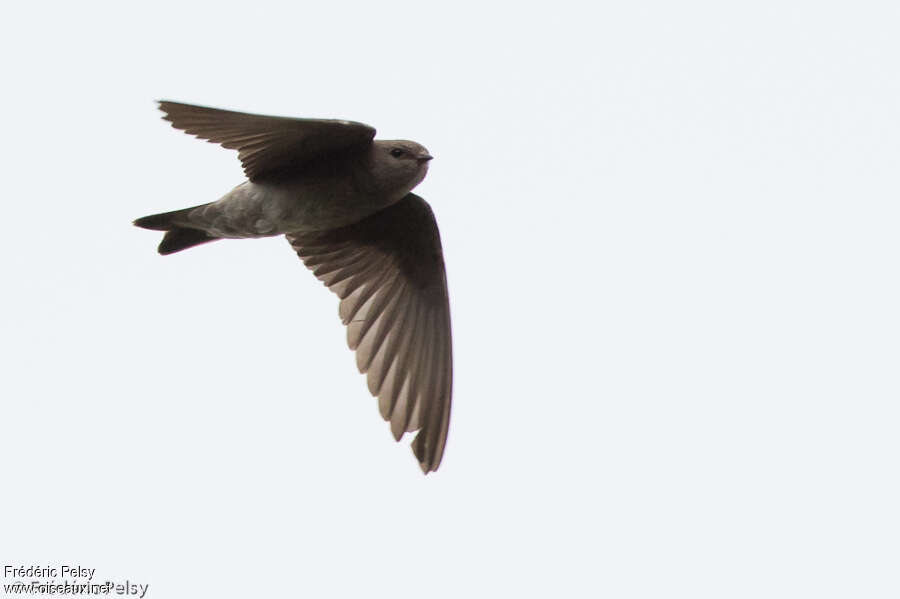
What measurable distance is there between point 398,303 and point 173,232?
1187mm

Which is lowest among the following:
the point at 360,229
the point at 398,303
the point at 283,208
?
the point at 398,303

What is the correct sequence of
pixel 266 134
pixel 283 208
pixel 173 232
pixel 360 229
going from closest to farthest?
pixel 266 134 < pixel 283 208 < pixel 173 232 < pixel 360 229

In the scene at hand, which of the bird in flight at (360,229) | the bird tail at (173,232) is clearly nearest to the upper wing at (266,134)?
the bird in flight at (360,229)

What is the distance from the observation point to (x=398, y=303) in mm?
6852

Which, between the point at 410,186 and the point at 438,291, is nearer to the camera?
the point at 410,186

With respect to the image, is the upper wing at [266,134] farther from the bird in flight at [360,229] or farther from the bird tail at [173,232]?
the bird tail at [173,232]

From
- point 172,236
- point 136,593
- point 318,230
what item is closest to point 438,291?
point 318,230

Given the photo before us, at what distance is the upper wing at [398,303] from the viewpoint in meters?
6.57

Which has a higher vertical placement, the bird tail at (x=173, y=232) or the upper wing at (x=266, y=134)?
the upper wing at (x=266, y=134)

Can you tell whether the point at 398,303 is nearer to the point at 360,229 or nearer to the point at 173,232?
the point at 360,229

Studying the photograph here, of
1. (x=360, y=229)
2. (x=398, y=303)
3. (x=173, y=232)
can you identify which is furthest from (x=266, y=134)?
(x=398, y=303)

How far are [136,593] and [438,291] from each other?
2.06 metres

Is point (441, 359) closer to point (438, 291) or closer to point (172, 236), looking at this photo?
point (438, 291)

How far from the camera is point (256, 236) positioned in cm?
622
